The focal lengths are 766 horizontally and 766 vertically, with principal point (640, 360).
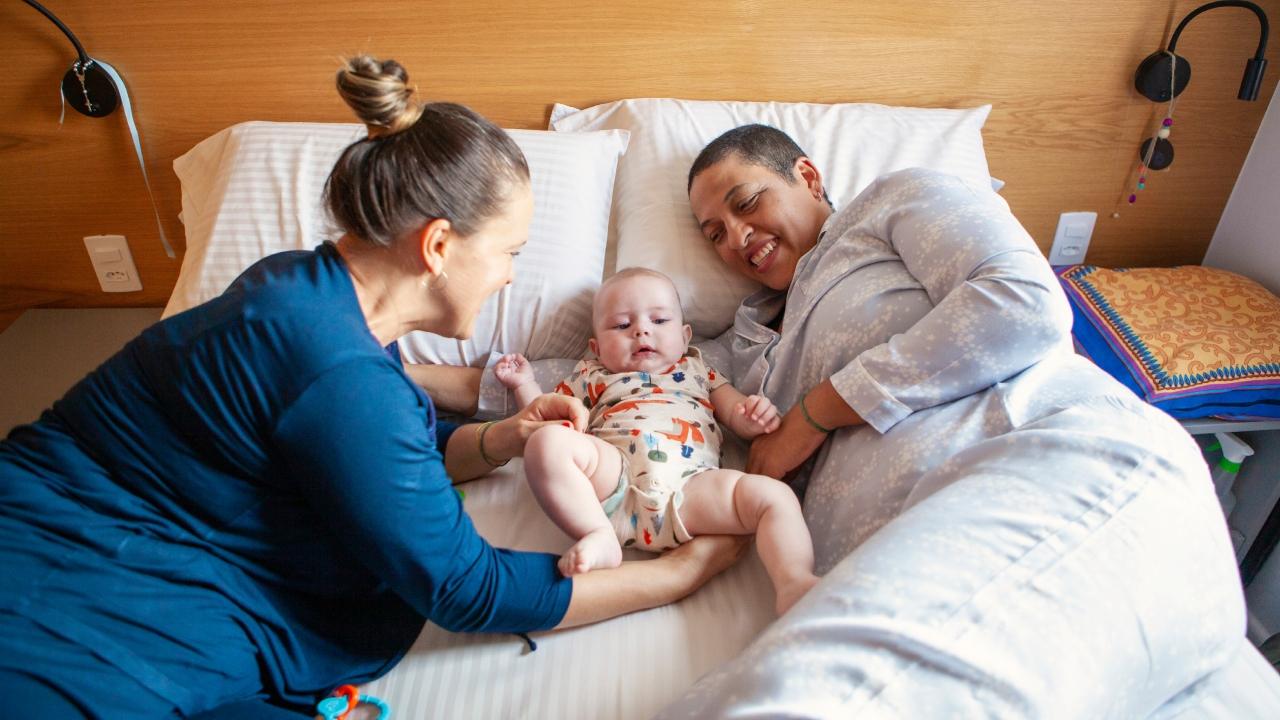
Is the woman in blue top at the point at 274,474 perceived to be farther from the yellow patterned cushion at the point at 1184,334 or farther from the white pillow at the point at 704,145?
the yellow patterned cushion at the point at 1184,334

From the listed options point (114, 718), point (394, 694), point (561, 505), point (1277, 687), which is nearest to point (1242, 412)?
point (1277, 687)

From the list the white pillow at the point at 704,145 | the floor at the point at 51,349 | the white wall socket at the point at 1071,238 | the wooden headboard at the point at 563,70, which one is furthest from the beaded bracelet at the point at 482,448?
the white wall socket at the point at 1071,238

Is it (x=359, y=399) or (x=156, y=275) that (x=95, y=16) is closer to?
(x=156, y=275)

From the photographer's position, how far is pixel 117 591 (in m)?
0.75

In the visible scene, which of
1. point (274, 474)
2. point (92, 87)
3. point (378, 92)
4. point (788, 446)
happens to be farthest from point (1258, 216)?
point (92, 87)

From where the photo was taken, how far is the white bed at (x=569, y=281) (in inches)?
35.6

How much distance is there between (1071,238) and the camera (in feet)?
6.25

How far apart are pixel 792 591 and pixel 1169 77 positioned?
4.99 ft

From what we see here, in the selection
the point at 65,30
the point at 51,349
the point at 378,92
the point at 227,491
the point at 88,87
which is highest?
the point at 378,92

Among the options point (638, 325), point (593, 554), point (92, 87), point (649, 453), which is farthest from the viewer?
point (92, 87)

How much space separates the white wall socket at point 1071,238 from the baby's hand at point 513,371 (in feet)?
4.48

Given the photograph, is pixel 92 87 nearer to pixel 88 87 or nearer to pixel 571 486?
pixel 88 87

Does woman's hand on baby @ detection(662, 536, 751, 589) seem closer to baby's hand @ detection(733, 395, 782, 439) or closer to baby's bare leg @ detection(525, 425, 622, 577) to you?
baby's bare leg @ detection(525, 425, 622, 577)

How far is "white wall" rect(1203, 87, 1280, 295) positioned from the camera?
1.75 meters
